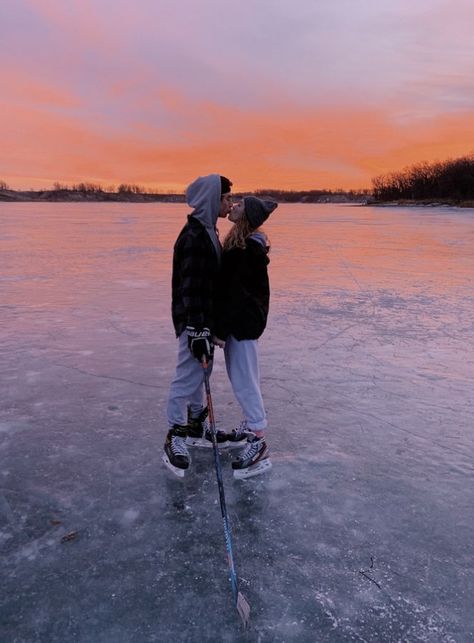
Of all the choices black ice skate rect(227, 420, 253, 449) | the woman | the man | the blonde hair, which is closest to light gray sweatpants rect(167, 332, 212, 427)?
the man

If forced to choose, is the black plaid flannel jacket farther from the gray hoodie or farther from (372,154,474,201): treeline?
(372,154,474,201): treeline

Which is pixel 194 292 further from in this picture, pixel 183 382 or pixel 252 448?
pixel 252 448

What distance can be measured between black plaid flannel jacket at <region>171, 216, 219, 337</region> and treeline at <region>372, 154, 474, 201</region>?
254 feet

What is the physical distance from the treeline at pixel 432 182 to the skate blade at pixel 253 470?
77.3 metres

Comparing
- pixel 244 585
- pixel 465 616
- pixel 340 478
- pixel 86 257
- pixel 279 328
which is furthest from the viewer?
pixel 86 257

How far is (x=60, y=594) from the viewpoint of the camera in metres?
2.05

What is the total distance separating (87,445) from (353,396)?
1.97 m

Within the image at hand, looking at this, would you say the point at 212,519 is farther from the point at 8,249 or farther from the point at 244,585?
Result: the point at 8,249

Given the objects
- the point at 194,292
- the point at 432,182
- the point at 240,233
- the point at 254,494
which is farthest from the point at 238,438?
the point at 432,182

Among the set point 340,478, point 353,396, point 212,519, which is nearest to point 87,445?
point 212,519

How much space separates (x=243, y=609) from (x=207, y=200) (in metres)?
1.95

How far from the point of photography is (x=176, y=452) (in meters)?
3.03

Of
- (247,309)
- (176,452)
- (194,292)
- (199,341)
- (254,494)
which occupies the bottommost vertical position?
(254,494)

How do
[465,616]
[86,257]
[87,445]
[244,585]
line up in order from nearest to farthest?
[465,616]
[244,585]
[87,445]
[86,257]
